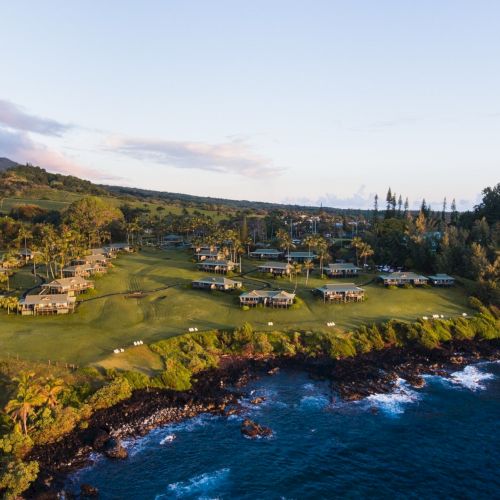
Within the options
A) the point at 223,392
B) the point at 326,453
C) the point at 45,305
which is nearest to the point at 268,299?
the point at 223,392

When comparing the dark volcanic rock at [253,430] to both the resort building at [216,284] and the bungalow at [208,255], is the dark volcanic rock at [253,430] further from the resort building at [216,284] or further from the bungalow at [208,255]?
the bungalow at [208,255]

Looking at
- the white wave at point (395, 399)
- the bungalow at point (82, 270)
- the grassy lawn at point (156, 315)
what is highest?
the bungalow at point (82, 270)

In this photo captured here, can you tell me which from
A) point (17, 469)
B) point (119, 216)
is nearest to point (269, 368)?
point (17, 469)

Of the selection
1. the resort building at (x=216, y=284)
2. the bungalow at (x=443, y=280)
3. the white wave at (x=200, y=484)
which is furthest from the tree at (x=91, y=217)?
the white wave at (x=200, y=484)

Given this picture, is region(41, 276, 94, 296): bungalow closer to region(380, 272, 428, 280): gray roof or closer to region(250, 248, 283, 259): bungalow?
region(250, 248, 283, 259): bungalow

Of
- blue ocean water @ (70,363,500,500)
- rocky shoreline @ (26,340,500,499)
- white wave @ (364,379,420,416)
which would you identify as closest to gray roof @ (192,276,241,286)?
rocky shoreline @ (26,340,500,499)

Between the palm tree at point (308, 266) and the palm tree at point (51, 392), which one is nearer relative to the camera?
the palm tree at point (51, 392)
